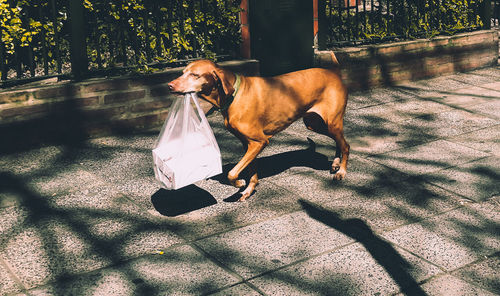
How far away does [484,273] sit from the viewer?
13.6 ft

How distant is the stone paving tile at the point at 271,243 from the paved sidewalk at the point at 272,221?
0.01 m

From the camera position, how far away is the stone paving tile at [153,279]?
3943 mm

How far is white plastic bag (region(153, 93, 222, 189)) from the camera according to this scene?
4.89m

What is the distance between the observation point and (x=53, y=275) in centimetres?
414

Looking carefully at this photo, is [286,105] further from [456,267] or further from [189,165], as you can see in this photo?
[456,267]

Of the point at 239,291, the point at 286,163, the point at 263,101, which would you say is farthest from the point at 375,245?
the point at 286,163

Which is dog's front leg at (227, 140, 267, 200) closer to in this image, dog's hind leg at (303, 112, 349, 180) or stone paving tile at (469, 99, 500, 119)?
dog's hind leg at (303, 112, 349, 180)

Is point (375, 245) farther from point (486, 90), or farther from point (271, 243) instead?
point (486, 90)

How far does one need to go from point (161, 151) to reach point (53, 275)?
4.44 ft

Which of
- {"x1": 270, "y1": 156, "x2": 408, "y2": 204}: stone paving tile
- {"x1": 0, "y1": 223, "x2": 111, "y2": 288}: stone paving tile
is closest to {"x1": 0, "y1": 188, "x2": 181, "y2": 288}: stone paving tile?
{"x1": 0, "y1": 223, "x2": 111, "y2": 288}: stone paving tile

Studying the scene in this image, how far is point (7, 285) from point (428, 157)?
171 inches

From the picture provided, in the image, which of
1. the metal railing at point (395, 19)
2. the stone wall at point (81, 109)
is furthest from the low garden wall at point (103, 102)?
the metal railing at point (395, 19)

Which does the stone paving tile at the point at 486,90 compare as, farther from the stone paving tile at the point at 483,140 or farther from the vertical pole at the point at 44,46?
the vertical pole at the point at 44,46

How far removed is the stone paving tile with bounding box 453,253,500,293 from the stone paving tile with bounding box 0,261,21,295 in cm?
289
